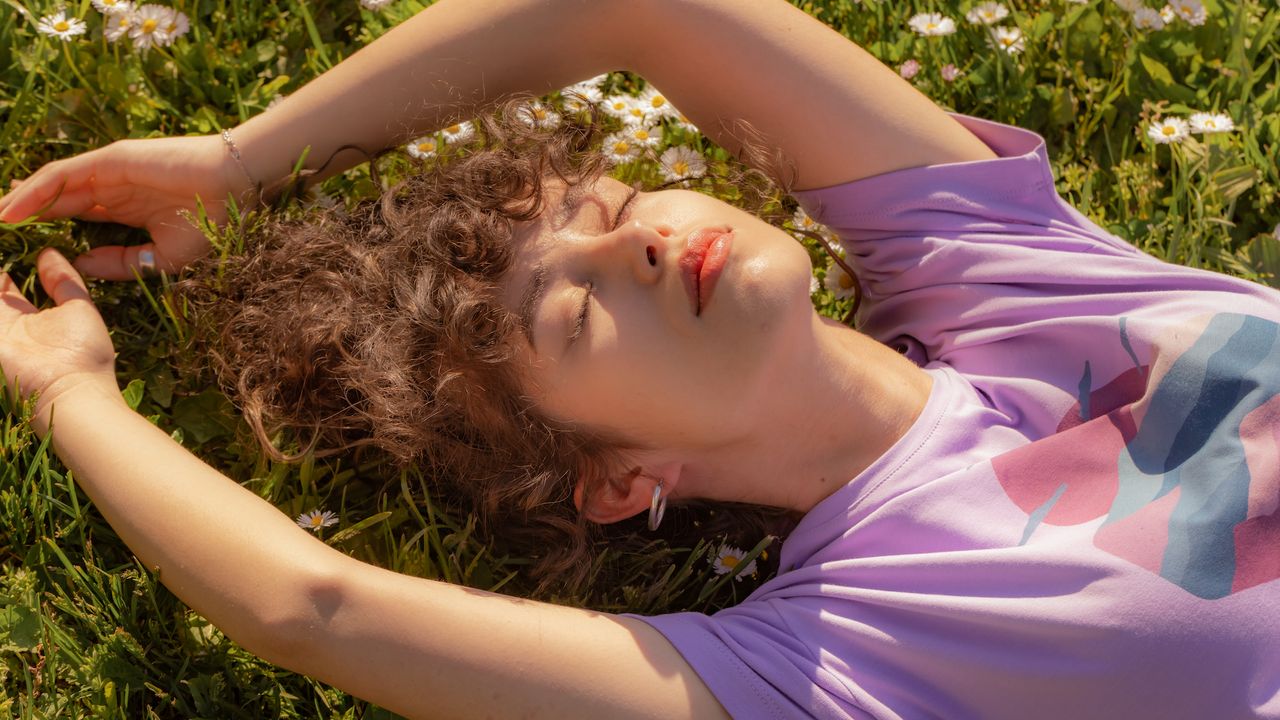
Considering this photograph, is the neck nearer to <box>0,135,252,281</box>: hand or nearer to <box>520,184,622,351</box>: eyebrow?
<box>520,184,622,351</box>: eyebrow

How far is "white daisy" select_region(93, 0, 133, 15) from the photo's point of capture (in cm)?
271

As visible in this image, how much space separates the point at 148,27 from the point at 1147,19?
250cm

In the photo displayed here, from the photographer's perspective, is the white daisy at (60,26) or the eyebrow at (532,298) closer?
the eyebrow at (532,298)

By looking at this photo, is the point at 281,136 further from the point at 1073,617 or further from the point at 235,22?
the point at 1073,617

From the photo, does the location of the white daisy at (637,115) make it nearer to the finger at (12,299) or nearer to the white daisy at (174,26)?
the white daisy at (174,26)

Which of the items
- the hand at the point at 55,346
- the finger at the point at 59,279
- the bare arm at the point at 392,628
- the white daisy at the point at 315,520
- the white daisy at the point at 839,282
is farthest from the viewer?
the white daisy at the point at 839,282

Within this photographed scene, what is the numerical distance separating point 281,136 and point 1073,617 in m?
1.76

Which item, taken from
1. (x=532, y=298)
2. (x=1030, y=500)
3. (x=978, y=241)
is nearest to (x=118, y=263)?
(x=532, y=298)

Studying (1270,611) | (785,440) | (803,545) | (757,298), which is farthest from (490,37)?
(1270,611)

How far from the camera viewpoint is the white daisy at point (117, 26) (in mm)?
2734

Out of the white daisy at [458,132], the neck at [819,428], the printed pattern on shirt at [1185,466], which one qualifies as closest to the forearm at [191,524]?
the neck at [819,428]

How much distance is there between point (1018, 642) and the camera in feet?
6.14

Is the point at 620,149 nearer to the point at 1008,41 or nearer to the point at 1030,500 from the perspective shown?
the point at 1008,41

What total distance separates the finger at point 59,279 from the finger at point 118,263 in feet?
0.12
